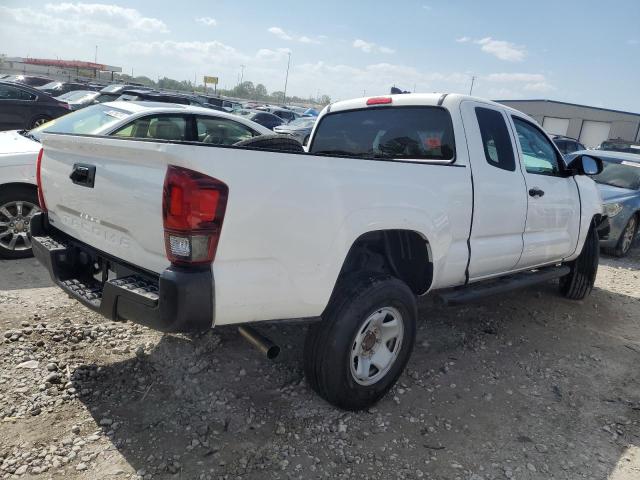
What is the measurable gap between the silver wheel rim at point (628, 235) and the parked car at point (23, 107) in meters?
11.7

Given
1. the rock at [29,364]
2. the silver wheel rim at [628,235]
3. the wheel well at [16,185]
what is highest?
the silver wheel rim at [628,235]

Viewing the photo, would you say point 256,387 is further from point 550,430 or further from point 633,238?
point 633,238

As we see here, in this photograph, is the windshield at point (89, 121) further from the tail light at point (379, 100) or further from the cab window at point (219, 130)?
the tail light at point (379, 100)

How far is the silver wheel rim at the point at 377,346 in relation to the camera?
3008mm

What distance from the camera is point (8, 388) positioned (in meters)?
3.00

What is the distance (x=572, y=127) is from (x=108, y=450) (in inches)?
2086

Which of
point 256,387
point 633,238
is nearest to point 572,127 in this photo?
point 633,238

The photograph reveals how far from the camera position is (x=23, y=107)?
1079 cm

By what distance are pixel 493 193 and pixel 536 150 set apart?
3.74 ft

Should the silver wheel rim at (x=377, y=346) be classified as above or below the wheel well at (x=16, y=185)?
below

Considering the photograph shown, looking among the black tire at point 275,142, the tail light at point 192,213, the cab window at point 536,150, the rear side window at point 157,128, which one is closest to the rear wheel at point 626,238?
the cab window at point 536,150

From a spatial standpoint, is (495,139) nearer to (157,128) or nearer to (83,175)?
(83,175)

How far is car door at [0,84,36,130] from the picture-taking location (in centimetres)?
1063

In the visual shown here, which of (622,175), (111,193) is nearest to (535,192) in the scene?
(111,193)
